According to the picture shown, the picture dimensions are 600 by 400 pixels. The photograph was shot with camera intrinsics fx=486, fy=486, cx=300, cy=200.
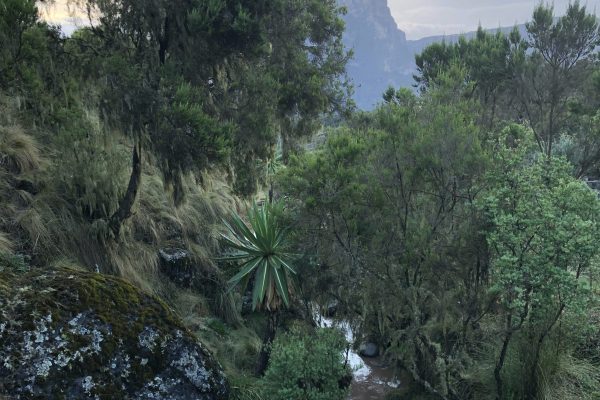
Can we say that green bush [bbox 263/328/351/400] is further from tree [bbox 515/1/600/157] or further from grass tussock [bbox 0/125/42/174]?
tree [bbox 515/1/600/157]

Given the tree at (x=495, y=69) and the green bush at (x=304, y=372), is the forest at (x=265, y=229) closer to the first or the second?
the green bush at (x=304, y=372)

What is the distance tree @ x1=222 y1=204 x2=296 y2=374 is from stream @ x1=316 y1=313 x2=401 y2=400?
2.82 ft

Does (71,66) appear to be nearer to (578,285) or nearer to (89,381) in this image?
(89,381)

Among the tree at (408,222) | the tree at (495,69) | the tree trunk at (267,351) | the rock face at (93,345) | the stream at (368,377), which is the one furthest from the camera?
the tree at (495,69)

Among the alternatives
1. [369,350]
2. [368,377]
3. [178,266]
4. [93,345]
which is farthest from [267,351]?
[369,350]

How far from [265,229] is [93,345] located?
14.6 feet

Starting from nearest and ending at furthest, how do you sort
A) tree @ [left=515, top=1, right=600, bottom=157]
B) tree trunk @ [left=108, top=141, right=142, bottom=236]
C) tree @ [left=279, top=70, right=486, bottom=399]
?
tree @ [left=279, top=70, right=486, bottom=399] → tree trunk @ [left=108, top=141, right=142, bottom=236] → tree @ [left=515, top=1, right=600, bottom=157]

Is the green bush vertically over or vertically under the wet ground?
over

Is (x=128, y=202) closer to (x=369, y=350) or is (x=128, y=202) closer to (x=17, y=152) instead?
(x=17, y=152)

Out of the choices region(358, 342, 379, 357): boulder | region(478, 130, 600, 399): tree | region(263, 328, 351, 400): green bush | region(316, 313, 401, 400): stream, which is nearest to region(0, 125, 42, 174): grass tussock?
region(263, 328, 351, 400): green bush

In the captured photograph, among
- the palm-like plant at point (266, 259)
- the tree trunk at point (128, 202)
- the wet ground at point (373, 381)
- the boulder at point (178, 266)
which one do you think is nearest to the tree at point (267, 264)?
the palm-like plant at point (266, 259)

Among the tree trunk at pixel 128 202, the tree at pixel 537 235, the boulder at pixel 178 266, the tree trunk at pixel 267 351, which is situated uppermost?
the tree trunk at pixel 128 202

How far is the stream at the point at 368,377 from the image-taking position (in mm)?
9070

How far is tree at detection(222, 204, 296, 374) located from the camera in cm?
807
